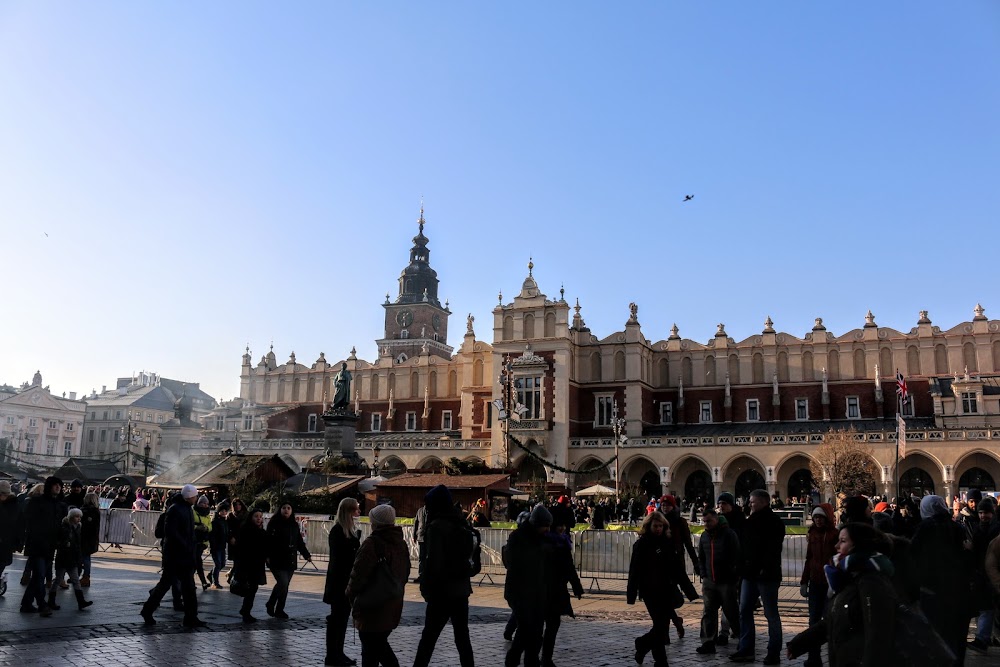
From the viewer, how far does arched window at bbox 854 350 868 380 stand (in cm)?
4750

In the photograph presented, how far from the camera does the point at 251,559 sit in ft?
35.5

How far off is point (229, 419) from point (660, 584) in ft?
190

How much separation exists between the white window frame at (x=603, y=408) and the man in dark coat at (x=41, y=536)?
3943 cm

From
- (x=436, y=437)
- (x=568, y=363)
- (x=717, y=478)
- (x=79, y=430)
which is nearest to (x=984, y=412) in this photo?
(x=717, y=478)

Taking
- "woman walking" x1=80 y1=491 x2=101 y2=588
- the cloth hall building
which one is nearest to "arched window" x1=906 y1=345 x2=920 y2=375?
the cloth hall building

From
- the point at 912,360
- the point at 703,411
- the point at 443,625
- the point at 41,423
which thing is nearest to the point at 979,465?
the point at 912,360

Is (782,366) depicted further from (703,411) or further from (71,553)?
(71,553)

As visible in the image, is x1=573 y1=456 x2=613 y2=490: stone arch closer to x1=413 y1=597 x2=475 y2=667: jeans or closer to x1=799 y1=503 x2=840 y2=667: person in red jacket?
x1=799 y1=503 x2=840 y2=667: person in red jacket

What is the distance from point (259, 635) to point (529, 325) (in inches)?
1590

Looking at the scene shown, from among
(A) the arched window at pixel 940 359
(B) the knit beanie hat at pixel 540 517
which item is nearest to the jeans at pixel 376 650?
(B) the knit beanie hat at pixel 540 517

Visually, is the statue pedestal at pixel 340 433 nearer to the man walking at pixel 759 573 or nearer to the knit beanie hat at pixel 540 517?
the man walking at pixel 759 573

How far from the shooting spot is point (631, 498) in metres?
33.8

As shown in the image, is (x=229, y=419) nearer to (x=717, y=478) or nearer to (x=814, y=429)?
(x=717, y=478)

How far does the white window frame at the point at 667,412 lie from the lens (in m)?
51.0
